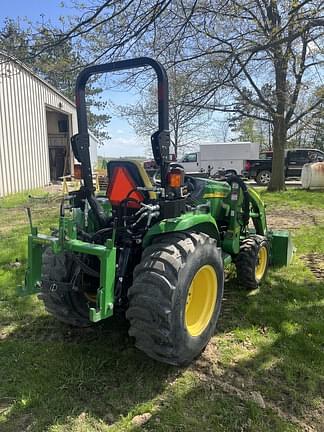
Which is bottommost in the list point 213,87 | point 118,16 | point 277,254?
point 277,254

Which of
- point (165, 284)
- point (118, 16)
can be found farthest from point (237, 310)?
point (118, 16)

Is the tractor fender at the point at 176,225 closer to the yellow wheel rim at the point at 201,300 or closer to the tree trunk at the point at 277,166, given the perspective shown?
the yellow wheel rim at the point at 201,300

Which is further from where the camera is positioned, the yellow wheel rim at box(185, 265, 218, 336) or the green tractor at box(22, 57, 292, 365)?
the yellow wheel rim at box(185, 265, 218, 336)

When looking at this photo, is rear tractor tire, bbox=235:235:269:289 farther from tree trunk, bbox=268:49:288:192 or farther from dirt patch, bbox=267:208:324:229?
tree trunk, bbox=268:49:288:192

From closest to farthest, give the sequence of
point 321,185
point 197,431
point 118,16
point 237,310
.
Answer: point 197,431
point 237,310
point 118,16
point 321,185

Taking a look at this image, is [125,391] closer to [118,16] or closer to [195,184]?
[195,184]

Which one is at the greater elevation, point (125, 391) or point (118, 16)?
point (118, 16)

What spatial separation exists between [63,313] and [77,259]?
2.11 feet

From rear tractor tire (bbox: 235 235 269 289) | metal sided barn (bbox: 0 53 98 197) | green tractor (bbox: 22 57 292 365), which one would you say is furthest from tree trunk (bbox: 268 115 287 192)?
green tractor (bbox: 22 57 292 365)

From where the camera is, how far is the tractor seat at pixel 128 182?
10.4 ft

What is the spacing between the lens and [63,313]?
10.8ft

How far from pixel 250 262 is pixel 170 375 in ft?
6.36

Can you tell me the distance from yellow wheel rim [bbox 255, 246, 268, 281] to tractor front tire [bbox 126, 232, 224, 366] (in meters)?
1.89

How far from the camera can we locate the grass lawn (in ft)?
8.14
